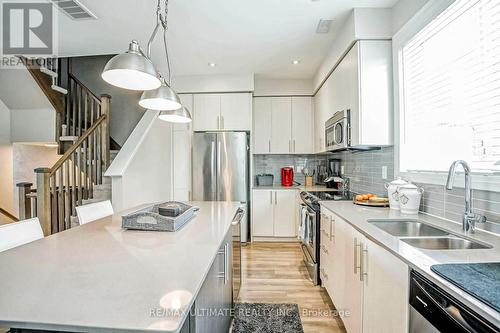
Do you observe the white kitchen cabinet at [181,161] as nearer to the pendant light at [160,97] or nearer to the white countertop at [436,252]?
the pendant light at [160,97]

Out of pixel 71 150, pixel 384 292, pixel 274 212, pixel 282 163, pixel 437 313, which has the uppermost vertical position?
pixel 71 150

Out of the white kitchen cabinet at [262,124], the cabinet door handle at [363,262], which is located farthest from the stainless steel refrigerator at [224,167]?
the cabinet door handle at [363,262]

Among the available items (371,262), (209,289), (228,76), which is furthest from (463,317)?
(228,76)

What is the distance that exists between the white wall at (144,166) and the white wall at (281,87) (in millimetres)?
1708

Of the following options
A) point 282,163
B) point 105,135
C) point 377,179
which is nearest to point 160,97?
point 377,179

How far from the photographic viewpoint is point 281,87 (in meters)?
4.58

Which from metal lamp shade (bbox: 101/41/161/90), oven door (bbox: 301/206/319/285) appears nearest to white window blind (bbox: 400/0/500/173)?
oven door (bbox: 301/206/319/285)

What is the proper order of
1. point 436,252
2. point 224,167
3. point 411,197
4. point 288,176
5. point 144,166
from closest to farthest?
1. point 436,252
2. point 411,197
3. point 144,166
4. point 224,167
5. point 288,176

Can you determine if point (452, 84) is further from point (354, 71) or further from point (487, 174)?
point (354, 71)

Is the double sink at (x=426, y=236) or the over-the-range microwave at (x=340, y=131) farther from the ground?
the over-the-range microwave at (x=340, y=131)

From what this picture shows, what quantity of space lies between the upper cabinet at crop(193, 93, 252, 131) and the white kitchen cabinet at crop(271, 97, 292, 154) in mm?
536

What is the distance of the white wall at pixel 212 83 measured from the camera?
424 cm

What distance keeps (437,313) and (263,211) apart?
11.1 feet

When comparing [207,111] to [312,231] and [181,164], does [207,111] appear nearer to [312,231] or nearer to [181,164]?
[181,164]
